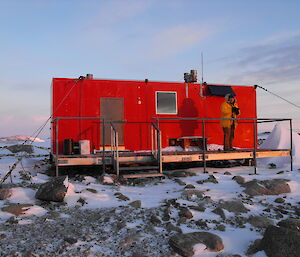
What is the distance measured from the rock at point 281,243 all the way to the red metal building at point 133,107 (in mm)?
6124

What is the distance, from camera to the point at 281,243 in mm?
3936

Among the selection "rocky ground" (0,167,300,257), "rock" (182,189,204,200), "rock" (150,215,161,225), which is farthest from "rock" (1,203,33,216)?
"rock" (182,189,204,200)

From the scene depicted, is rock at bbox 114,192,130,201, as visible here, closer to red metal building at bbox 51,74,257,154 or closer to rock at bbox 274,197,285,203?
rock at bbox 274,197,285,203

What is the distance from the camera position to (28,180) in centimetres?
796

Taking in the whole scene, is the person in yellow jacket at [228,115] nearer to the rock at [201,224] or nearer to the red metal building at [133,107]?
the red metal building at [133,107]

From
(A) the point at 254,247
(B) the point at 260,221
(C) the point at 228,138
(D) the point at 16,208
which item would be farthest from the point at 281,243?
(C) the point at 228,138

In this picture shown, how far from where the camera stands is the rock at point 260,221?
4906mm

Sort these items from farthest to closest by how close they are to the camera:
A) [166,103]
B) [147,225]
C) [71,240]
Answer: [166,103]
[147,225]
[71,240]

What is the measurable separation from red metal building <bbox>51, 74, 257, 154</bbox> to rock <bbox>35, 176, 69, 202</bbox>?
4050mm

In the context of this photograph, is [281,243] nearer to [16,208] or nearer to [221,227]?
[221,227]

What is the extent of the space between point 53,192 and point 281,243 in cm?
396

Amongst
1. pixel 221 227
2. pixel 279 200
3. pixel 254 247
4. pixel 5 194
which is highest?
pixel 5 194

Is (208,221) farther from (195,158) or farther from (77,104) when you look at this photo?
(77,104)

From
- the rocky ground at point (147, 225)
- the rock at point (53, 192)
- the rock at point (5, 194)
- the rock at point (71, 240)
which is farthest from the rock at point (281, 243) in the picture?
the rock at point (5, 194)
